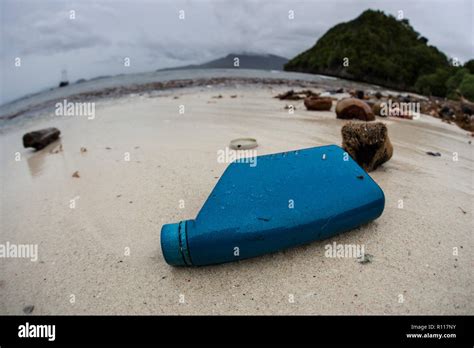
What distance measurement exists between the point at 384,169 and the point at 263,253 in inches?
85.4

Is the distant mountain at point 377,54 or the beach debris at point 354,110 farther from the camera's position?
the distant mountain at point 377,54

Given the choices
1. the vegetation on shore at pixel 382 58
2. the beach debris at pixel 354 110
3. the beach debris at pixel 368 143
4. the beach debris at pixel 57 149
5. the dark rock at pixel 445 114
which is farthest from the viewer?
the vegetation on shore at pixel 382 58

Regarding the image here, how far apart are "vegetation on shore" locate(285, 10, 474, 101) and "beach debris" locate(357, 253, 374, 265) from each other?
29206 mm

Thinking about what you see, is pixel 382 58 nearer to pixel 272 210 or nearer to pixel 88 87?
pixel 88 87

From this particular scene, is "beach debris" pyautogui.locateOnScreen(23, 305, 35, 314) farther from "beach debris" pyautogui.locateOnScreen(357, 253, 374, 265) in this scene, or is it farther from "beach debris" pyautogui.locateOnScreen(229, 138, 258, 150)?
"beach debris" pyautogui.locateOnScreen(229, 138, 258, 150)

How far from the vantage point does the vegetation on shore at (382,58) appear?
37.5m

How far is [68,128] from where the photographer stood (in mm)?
6957

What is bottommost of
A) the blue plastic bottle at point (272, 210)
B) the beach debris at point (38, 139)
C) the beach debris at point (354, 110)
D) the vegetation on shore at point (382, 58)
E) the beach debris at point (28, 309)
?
the beach debris at point (28, 309)

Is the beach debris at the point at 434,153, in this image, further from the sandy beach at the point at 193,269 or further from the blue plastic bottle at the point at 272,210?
the blue plastic bottle at the point at 272,210

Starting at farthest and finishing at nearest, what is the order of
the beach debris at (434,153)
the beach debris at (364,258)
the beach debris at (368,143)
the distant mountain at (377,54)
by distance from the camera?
the distant mountain at (377,54), the beach debris at (434,153), the beach debris at (368,143), the beach debris at (364,258)

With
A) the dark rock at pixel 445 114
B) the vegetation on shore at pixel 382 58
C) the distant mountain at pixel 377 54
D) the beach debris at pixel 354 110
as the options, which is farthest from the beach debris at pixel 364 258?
the distant mountain at pixel 377 54

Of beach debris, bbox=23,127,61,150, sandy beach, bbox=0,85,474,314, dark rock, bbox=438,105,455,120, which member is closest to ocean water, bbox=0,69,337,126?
beach debris, bbox=23,127,61,150

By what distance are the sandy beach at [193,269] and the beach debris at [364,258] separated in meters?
0.03

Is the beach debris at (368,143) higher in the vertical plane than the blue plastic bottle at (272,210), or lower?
higher
